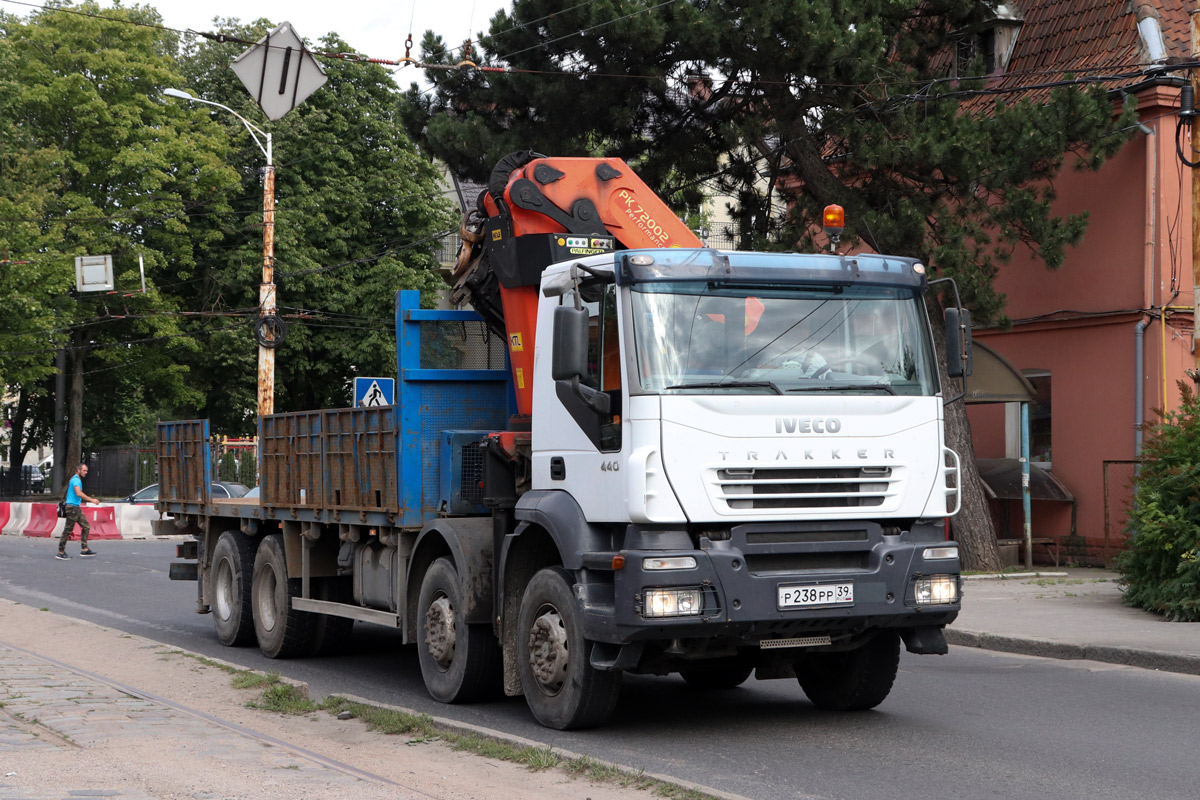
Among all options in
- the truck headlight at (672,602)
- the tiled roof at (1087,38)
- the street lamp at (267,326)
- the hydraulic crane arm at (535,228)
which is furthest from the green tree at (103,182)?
the truck headlight at (672,602)

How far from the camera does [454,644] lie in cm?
941

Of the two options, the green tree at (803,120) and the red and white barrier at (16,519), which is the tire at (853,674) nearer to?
the green tree at (803,120)

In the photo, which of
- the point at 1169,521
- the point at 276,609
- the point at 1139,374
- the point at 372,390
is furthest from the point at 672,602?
the point at 1139,374

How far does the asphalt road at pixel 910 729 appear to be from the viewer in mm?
6941

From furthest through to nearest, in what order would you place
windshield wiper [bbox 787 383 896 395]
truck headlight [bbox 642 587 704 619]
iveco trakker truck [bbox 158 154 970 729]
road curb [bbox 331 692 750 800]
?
1. windshield wiper [bbox 787 383 896 395]
2. iveco trakker truck [bbox 158 154 970 729]
3. truck headlight [bbox 642 587 704 619]
4. road curb [bbox 331 692 750 800]

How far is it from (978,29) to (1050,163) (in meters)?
2.92

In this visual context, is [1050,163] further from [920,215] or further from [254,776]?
[254,776]

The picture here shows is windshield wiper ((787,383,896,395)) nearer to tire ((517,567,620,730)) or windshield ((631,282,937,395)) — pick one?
windshield ((631,282,937,395))

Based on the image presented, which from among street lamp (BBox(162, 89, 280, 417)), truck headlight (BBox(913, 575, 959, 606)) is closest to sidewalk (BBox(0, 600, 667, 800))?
truck headlight (BBox(913, 575, 959, 606))

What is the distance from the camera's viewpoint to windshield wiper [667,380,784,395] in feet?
25.7

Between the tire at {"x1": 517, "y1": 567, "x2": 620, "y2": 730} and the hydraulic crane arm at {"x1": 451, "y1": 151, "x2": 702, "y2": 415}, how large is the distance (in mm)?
1512

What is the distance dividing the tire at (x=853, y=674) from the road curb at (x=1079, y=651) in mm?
3282

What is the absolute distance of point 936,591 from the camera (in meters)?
8.21

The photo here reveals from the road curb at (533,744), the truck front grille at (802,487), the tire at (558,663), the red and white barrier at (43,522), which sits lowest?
the red and white barrier at (43,522)
